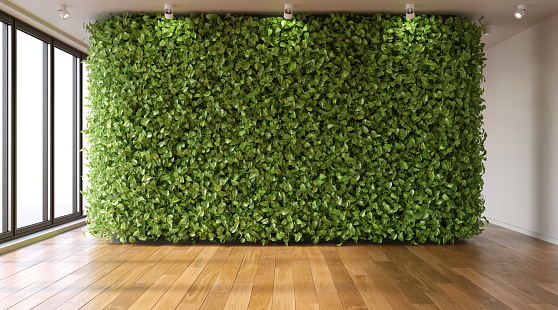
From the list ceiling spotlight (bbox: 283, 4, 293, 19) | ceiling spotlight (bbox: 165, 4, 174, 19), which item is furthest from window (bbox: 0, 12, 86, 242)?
ceiling spotlight (bbox: 283, 4, 293, 19)

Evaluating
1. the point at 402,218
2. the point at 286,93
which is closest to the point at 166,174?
the point at 286,93

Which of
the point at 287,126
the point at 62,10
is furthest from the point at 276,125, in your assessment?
the point at 62,10

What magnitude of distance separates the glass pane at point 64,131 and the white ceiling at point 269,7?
1.19 m

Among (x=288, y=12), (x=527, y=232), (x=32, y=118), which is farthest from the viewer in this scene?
(x=32, y=118)

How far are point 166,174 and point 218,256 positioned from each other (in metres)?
1.06

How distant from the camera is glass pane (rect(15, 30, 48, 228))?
5.63 m

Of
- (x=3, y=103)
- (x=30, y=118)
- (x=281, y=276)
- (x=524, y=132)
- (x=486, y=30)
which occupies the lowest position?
(x=281, y=276)

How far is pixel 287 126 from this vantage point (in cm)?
499

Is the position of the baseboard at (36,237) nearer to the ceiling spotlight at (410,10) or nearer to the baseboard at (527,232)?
the ceiling spotlight at (410,10)

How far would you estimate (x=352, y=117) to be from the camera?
500 cm

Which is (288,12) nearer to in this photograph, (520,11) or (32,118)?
(520,11)

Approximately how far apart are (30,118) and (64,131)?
0.77 meters

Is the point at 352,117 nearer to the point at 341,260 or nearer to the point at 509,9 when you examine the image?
the point at 341,260

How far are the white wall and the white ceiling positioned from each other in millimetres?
512
